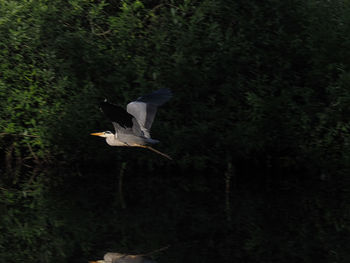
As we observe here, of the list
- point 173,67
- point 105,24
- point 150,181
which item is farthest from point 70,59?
point 150,181

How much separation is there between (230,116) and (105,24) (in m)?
2.93

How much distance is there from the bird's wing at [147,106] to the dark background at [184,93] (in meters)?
1.51

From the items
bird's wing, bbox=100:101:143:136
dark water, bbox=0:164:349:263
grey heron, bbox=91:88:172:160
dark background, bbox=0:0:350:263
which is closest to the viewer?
dark water, bbox=0:164:349:263

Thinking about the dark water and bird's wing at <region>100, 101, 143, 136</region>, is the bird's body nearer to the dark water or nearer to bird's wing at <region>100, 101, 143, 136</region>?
the dark water

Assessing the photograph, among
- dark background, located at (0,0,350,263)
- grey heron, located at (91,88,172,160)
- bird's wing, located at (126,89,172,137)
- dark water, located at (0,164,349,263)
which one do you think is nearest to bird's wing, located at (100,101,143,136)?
grey heron, located at (91,88,172,160)

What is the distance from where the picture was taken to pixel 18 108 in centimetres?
1177

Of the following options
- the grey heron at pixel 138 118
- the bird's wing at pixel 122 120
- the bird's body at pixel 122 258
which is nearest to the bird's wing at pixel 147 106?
the grey heron at pixel 138 118

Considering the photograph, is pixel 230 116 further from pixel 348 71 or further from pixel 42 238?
pixel 42 238

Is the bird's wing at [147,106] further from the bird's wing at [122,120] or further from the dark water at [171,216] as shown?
the dark water at [171,216]

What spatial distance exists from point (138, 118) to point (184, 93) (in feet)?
7.71

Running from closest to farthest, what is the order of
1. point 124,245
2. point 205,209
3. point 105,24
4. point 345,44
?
point 124,245
point 205,209
point 345,44
point 105,24

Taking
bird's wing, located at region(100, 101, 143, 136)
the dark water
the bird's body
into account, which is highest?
bird's wing, located at region(100, 101, 143, 136)

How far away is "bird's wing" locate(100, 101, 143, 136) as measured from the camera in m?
8.75

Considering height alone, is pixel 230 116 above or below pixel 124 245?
above
